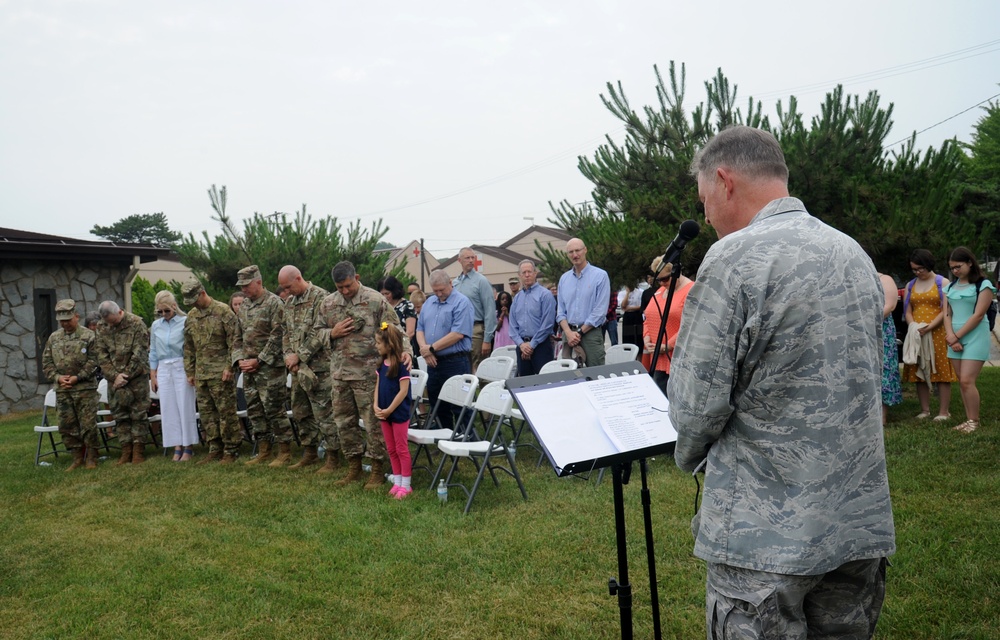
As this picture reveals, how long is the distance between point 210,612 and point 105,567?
4.31 feet

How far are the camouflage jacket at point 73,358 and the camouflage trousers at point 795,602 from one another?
331 inches

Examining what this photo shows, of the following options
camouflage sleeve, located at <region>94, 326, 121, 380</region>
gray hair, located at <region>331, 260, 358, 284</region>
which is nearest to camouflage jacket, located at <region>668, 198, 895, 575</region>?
gray hair, located at <region>331, 260, 358, 284</region>

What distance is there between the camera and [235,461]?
806 cm

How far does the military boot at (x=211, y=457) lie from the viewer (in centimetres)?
818

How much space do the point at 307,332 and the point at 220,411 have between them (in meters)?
1.70

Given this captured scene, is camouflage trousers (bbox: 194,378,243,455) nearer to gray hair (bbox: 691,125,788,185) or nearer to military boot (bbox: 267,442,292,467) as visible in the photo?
military boot (bbox: 267,442,292,467)

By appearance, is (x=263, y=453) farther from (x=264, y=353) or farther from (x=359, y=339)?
(x=359, y=339)

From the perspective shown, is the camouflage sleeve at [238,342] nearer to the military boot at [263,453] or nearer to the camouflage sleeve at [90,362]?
the military boot at [263,453]

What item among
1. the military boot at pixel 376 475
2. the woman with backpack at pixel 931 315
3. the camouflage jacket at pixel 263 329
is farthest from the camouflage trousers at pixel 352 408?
the woman with backpack at pixel 931 315

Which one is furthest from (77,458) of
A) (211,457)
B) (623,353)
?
(623,353)

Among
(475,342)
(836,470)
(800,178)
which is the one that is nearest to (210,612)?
(836,470)

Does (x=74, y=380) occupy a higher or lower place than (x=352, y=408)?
Answer: higher

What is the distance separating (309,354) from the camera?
23.7 feet

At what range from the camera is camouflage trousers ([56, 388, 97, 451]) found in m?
8.37
